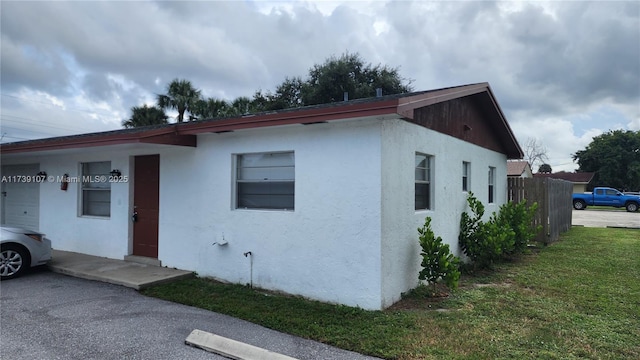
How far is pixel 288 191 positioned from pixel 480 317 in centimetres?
322

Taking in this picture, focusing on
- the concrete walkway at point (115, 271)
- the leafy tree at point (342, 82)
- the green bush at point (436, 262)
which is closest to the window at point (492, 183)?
the green bush at point (436, 262)

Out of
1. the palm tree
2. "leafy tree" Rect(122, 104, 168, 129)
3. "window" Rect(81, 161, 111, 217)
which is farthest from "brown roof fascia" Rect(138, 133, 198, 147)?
the palm tree

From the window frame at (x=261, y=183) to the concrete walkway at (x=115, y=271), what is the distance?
1702 mm

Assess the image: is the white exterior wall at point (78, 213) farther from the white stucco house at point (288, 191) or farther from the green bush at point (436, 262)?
the green bush at point (436, 262)

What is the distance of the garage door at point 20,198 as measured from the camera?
9.77 metres

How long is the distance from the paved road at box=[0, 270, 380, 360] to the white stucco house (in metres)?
1.33

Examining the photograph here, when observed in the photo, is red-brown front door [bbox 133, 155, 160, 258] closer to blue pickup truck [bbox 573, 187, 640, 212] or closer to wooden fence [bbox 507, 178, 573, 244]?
wooden fence [bbox 507, 178, 573, 244]

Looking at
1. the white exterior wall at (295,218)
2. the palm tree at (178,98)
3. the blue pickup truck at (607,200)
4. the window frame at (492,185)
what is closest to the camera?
the white exterior wall at (295,218)

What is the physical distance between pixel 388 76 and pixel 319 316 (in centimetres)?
2534

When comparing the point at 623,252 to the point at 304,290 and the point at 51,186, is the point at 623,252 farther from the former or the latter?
the point at 51,186

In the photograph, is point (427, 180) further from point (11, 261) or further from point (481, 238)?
point (11, 261)

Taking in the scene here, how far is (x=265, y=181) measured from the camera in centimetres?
620

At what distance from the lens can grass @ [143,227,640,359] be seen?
3811mm

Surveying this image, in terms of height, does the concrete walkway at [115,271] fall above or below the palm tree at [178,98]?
below
